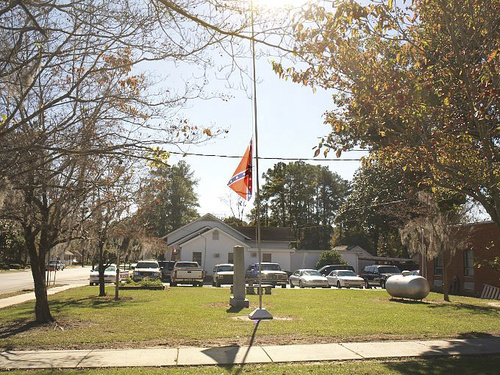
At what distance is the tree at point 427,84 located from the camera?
9195 millimetres

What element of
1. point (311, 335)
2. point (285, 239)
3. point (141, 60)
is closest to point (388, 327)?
point (311, 335)

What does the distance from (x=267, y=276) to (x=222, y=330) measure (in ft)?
73.5

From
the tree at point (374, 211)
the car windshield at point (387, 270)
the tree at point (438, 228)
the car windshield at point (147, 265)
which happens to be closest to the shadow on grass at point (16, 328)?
the tree at point (438, 228)

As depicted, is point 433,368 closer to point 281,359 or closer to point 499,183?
point 281,359

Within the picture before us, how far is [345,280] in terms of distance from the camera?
34656 mm

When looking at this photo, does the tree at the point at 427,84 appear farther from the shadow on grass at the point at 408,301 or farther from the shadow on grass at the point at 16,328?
the shadow on grass at the point at 408,301

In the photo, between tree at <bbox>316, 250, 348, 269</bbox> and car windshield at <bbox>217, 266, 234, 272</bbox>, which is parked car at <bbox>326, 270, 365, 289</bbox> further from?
tree at <bbox>316, 250, 348, 269</bbox>

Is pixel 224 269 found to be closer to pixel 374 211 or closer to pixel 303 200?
pixel 374 211

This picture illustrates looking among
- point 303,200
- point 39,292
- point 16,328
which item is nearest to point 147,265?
point 39,292

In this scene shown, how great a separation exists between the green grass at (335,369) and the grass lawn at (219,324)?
2148 mm

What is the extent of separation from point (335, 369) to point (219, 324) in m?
5.73

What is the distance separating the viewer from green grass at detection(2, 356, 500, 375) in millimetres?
7945

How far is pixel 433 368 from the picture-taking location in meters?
8.30

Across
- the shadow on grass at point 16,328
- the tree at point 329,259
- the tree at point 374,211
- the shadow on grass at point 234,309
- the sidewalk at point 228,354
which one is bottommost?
the sidewalk at point 228,354
